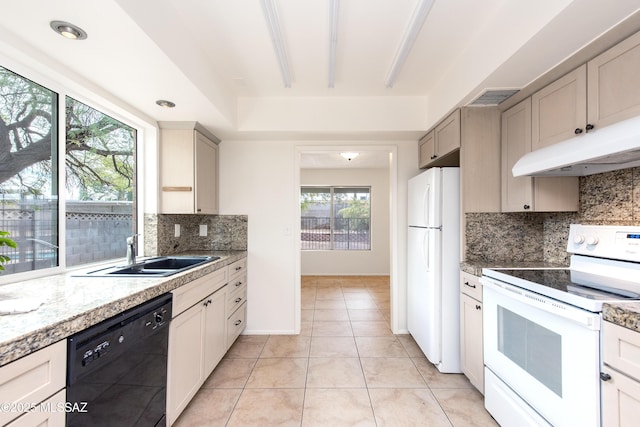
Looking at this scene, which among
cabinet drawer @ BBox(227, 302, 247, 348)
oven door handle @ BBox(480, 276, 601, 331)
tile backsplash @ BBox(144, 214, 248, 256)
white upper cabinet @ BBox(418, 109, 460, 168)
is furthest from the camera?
tile backsplash @ BBox(144, 214, 248, 256)

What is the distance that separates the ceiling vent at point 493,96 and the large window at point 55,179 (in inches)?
111

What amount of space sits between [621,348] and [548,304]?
0.29 metres

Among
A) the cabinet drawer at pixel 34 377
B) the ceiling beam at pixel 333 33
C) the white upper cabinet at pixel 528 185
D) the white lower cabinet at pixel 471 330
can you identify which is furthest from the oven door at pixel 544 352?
the cabinet drawer at pixel 34 377

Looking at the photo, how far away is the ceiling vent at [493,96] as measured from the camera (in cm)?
199

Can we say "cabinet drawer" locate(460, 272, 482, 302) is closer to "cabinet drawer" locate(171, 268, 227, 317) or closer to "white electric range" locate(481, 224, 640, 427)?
"white electric range" locate(481, 224, 640, 427)

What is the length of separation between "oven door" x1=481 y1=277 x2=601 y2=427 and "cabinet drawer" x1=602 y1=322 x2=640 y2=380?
3 centimetres

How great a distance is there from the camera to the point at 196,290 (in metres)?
1.94

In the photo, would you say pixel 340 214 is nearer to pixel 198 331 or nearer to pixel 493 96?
pixel 493 96

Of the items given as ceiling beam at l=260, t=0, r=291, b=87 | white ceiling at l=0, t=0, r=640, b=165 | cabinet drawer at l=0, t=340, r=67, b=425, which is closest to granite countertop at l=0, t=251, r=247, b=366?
cabinet drawer at l=0, t=340, r=67, b=425

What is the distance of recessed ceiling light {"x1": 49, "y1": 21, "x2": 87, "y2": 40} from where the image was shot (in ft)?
Result: 4.20

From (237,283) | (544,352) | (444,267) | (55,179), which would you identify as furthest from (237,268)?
(544,352)

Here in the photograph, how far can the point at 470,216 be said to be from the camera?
91.4 inches

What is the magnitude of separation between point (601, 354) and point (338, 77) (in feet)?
7.85

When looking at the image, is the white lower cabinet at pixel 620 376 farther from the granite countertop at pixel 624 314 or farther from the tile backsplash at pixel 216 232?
the tile backsplash at pixel 216 232
